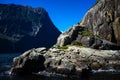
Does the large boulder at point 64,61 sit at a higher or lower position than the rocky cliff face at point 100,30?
lower

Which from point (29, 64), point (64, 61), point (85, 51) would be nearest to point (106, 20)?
point (85, 51)

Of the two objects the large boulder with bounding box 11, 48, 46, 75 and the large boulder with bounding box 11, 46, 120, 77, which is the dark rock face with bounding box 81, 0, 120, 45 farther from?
the large boulder with bounding box 11, 48, 46, 75

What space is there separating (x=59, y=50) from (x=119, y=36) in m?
21.4

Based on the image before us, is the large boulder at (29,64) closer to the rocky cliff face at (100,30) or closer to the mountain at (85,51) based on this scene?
the mountain at (85,51)

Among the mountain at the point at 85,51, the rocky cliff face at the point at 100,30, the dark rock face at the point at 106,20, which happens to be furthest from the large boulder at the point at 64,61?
the dark rock face at the point at 106,20

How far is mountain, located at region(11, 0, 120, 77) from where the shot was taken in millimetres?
72394

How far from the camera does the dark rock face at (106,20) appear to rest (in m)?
89.2

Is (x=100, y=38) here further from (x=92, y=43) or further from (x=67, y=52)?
(x=67, y=52)

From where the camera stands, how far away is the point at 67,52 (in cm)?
8250

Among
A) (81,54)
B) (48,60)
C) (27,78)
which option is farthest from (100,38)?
(27,78)

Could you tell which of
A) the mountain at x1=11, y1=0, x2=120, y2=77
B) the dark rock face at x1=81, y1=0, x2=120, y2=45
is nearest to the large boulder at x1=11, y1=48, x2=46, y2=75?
the mountain at x1=11, y1=0, x2=120, y2=77

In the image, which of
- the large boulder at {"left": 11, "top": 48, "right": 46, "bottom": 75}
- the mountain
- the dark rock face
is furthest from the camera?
the dark rock face

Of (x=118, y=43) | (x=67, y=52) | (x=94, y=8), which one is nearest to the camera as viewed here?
(x=67, y=52)

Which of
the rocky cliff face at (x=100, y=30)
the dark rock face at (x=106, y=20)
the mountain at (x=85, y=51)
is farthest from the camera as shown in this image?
the dark rock face at (x=106, y=20)
